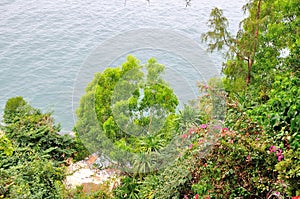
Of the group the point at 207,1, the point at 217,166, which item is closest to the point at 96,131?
the point at 217,166

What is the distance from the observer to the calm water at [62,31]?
14.7m

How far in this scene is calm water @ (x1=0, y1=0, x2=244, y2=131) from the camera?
14.7 meters

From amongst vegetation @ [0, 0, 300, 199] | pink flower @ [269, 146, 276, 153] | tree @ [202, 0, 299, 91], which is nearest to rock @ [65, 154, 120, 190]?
vegetation @ [0, 0, 300, 199]

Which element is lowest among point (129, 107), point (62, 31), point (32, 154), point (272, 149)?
point (272, 149)

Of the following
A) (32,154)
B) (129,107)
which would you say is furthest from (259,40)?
(32,154)

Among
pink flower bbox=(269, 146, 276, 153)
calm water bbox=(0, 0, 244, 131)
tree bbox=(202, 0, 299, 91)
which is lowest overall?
pink flower bbox=(269, 146, 276, 153)

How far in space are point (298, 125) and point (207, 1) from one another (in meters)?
17.4

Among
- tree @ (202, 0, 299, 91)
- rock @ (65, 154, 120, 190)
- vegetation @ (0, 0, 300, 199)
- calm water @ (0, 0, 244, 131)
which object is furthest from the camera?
calm water @ (0, 0, 244, 131)

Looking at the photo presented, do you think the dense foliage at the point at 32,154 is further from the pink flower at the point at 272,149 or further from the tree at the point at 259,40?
the tree at the point at 259,40

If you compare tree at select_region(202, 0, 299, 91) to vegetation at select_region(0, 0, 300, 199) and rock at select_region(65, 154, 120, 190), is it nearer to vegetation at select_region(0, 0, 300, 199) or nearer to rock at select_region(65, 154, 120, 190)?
vegetation at select_region(0, 0, 300, 199)

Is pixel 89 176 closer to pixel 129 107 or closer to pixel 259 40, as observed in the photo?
pixel 129 107

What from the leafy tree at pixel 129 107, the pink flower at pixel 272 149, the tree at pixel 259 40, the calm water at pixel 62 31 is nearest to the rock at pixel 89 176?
the leafy tree at pixel 129 107

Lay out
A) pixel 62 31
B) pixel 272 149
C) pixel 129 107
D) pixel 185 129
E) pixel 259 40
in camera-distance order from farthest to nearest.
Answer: pixel 62 31 < pixel 129 107 < pixel 185 129 < pixel 259 40 < pixel 272 149

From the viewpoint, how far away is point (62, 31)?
1761 cm
